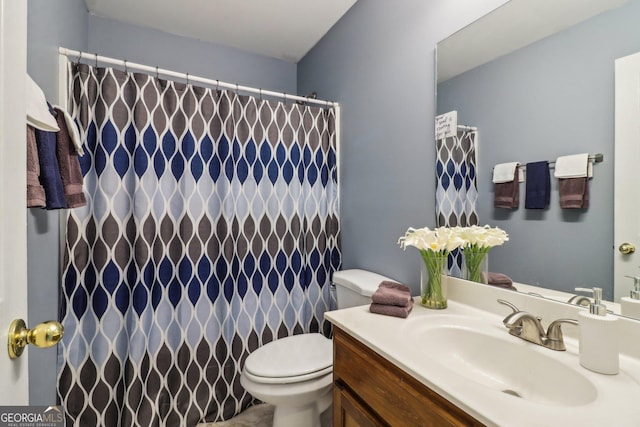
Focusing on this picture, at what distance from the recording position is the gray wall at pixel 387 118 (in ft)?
4.56

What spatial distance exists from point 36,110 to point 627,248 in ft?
5.40

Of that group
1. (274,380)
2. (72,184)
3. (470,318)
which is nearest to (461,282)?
(470,318)

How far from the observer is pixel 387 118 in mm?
1616

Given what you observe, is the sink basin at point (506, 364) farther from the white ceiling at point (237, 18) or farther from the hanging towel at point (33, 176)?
the white ceiling at point (237, 18)

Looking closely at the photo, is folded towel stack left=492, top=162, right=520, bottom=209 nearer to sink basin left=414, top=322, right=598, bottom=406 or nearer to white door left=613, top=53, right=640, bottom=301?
white door left=613, top=53, right=640, bottom=301

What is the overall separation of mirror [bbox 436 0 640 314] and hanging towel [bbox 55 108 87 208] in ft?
4.89

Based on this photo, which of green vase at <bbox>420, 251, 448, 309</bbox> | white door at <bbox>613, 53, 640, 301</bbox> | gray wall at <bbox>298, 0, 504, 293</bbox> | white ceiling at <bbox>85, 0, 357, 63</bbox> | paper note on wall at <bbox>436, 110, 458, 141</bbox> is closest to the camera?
white door at <bbox>613, 53, 640, 301</bbox>

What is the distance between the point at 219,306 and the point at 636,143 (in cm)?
182

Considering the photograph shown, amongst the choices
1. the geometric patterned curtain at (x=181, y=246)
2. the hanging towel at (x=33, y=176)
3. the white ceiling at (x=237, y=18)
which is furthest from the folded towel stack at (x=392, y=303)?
the white ceiling at (x=237, y=18)

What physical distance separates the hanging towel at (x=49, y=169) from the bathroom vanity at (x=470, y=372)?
982mm
